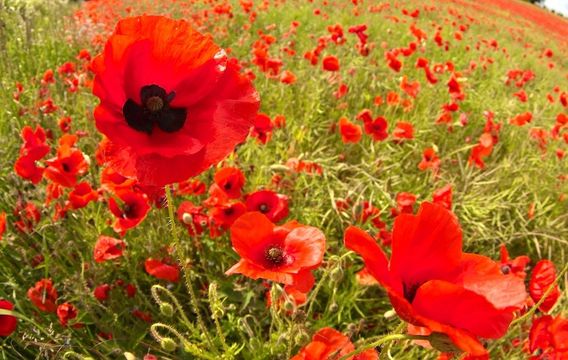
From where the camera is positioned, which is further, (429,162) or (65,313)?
(429,162)

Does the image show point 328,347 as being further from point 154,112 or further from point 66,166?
point 66,166

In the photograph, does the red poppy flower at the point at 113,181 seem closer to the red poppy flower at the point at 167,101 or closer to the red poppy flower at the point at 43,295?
the red poppy flower at the point at 43,295

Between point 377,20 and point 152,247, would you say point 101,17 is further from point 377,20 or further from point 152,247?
point 152,247

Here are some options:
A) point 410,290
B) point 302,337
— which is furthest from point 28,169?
point 410,290

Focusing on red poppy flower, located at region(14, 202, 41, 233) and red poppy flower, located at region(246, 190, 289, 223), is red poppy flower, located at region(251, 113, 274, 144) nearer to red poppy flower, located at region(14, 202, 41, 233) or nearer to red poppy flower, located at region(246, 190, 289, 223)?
red poppy flower, located at region(246, 190, 289, 223)

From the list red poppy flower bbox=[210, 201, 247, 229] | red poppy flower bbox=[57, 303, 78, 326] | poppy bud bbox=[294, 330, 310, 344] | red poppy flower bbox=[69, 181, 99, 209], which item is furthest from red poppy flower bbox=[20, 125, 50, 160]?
poppy bud bbox=[294, 330, 310, 344]

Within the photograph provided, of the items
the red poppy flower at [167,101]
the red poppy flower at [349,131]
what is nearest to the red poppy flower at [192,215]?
the red poppy flower at [167,101]

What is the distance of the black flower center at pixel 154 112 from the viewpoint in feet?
2.83

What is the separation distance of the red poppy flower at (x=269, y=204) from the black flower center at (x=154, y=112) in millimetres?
627

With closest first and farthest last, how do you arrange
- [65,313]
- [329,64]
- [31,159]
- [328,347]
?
[328,347] < [65,313] < [31,159] < [329,64]

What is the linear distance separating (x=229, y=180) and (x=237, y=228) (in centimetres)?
56

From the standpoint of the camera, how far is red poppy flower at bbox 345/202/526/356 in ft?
2.14

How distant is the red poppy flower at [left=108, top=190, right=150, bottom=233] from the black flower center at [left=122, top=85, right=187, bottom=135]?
67 cm

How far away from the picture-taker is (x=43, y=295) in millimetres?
1445
